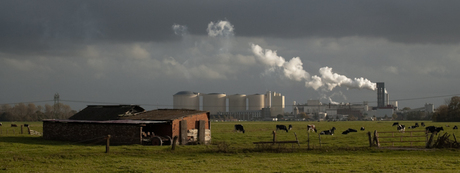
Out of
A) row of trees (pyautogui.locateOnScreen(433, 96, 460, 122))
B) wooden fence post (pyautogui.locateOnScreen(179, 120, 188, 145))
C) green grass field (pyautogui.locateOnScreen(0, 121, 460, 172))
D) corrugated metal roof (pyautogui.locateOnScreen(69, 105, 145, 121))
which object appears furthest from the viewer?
row of trees (pyautogui.locateOnScreen(433, 96, 460, 122))

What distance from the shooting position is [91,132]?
3434 cm

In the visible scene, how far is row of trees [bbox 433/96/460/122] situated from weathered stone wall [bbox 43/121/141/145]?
99.3 metres

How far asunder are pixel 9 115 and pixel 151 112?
384ft

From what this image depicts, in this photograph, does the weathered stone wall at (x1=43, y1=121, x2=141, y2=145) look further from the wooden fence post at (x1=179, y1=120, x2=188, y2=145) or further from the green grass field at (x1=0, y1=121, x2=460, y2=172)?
the wooden fence post at (x1=179, y1=120, x2=188, y2=145)

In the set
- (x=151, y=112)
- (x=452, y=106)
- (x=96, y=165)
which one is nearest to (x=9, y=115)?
(x=151, y=112)

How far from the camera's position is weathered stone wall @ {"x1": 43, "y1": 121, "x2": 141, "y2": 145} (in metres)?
32.7

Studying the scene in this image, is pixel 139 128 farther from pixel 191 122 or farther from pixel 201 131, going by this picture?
pixel 201 131

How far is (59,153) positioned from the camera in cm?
2584

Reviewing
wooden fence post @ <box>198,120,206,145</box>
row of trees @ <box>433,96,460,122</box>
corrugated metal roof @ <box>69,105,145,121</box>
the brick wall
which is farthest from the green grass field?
row of trees @ <box>433,96,460,122</box>

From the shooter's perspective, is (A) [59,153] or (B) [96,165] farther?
(A) [59,153]

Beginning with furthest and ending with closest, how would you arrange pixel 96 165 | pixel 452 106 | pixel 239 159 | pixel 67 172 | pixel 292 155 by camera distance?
pixel 452 106 < pixel 292 155 < pixel 239 159 < pixel 96 165 < pixel 67 172

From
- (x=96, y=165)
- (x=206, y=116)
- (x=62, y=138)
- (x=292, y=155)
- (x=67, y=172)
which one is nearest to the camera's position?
(x=67, y=172)

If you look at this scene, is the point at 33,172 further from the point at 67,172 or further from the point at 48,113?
the point at 48,113

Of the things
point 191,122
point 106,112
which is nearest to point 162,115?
point 191,122
